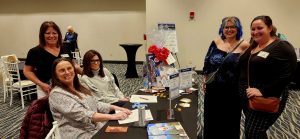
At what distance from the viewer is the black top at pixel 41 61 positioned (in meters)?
2.59

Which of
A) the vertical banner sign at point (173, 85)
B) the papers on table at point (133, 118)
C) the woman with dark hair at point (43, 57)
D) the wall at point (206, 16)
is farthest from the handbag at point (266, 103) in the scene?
the wall at point (206, 16)

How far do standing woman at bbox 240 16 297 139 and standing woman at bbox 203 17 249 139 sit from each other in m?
0.18

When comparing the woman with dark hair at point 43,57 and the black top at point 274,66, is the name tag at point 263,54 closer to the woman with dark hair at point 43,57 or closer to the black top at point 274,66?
the black top at point 274,66

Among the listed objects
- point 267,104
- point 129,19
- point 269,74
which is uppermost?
point 129,19

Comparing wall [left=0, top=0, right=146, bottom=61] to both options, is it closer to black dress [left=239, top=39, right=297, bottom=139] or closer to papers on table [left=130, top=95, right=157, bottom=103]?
papers on table [left=130, top=95, right=157, bottom=103]

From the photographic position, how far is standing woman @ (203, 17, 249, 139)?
7.66 feet

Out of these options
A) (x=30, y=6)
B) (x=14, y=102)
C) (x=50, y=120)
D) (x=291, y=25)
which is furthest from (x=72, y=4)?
(x=50, y=120)

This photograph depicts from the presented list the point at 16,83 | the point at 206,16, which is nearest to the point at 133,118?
the point at 16,83

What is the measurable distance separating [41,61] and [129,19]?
662 cm

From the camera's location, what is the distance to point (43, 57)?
8.50 feet

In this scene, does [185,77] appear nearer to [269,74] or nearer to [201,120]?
[269,74]

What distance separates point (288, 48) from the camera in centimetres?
192

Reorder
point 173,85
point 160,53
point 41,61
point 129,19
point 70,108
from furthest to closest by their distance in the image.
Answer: point 129,19
point 160,53
point 41,61
point 173,85
point 70,108

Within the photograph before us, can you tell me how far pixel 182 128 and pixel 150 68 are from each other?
1.18 meters
